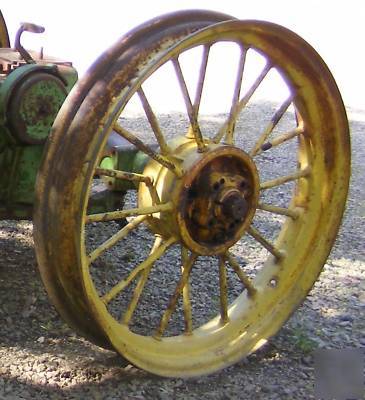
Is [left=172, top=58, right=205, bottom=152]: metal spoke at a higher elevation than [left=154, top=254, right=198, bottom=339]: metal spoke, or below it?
higher

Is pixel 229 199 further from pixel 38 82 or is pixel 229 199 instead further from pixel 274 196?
pixel 274 196

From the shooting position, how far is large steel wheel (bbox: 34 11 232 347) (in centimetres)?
225

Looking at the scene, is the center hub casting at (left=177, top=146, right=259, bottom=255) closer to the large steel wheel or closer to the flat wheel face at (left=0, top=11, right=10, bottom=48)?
the large steel wheel

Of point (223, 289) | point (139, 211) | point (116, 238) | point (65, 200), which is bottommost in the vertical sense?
point (223, 289)

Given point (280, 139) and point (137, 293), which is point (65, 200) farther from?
point (280, 139)

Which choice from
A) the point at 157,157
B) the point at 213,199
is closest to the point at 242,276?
the point at 213,199

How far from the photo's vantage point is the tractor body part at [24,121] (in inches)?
107

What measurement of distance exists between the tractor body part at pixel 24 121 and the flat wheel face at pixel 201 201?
297mm

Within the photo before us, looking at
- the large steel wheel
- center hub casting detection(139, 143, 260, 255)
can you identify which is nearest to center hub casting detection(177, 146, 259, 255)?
center hub casting detection(139, 143, 260, 255)

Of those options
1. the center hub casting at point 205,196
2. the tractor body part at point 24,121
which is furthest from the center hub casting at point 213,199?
the tractor body part at point 24,121

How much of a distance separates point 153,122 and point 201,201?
1.04ft

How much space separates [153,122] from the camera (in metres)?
2.54

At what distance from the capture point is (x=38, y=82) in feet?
9.05

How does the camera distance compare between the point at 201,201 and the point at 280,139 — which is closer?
the point at 201,201
